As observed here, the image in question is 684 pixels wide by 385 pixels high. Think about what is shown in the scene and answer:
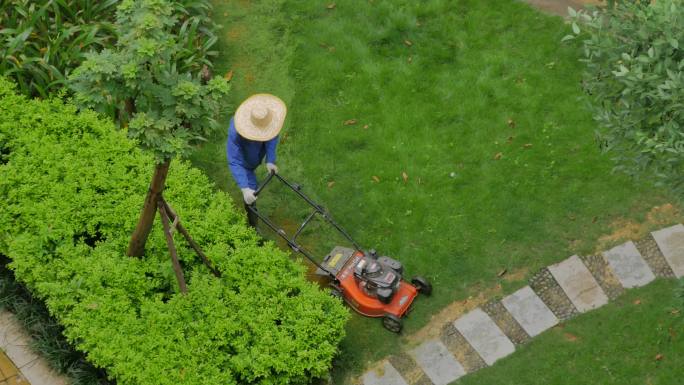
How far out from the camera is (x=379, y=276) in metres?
7.98

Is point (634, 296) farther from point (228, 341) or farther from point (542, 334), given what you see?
point (228, 341)

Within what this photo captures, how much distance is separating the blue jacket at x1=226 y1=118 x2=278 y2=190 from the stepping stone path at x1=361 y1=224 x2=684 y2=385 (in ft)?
8.28

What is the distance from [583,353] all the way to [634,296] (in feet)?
3.21

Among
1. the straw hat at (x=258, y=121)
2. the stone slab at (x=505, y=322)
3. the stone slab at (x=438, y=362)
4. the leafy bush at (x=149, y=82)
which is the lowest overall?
the stone slab at (x=438, y=362)

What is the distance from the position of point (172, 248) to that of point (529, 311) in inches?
156

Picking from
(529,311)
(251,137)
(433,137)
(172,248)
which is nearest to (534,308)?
(529,311)

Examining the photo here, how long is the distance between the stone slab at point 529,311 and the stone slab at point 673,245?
156cm

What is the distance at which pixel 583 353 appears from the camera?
7.95m

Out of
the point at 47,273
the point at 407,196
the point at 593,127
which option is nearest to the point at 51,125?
the point at 47,273

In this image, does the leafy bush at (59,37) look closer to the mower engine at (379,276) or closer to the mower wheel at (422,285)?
the mower engine at (379,276)

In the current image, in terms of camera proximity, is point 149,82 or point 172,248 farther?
point 172,248

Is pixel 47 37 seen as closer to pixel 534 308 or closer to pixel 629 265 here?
pixel 534 308

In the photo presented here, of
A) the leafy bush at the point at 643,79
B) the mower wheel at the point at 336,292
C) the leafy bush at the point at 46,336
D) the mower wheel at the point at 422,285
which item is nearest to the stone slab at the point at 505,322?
the mower wheel at the point at 422,285

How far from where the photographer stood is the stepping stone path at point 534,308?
26.2 ft
